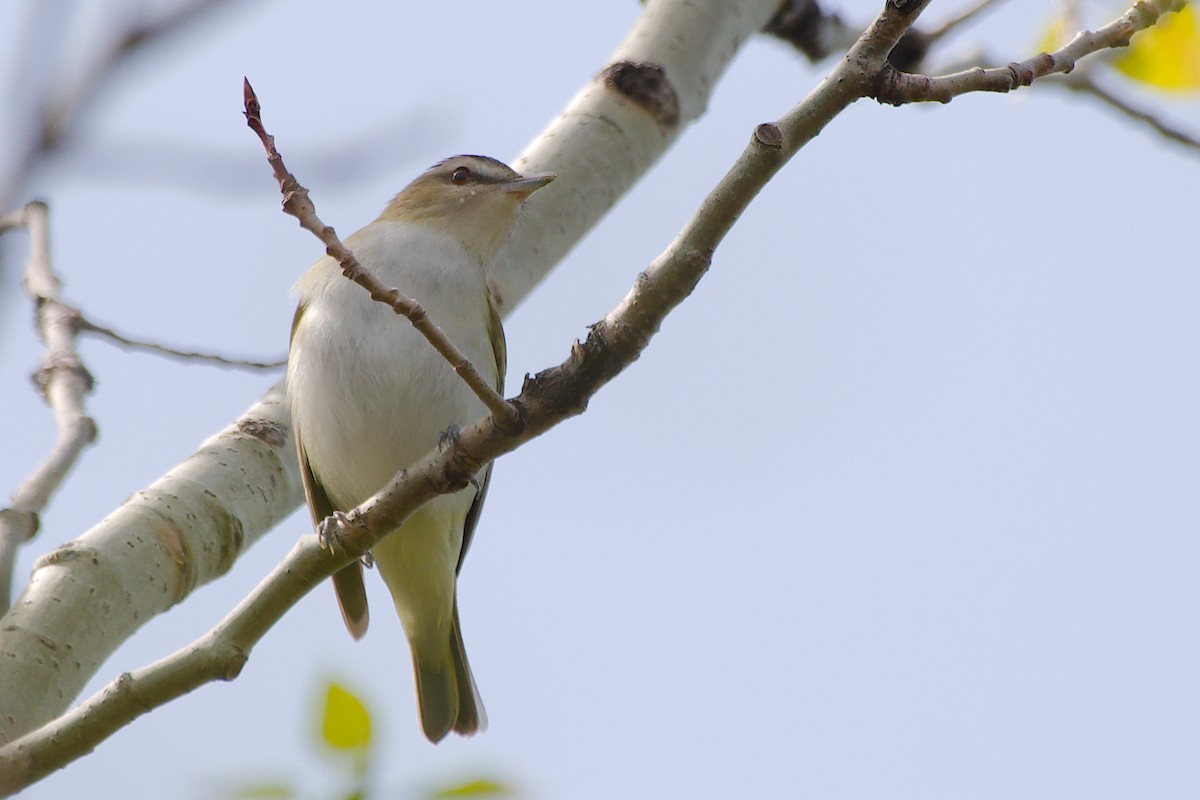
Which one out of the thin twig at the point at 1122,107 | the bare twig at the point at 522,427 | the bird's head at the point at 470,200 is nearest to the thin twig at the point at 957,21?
the thin twig at the point at 1122,107

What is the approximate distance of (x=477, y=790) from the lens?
10.0ft

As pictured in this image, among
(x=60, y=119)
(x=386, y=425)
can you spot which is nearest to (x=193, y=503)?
(x=386, y=425)

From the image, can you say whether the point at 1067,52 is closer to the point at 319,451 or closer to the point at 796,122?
the point at 796,122

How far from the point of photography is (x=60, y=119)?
1.59m

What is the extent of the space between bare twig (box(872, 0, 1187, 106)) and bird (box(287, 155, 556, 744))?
7.76ft

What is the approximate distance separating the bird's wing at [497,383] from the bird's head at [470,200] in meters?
0.37

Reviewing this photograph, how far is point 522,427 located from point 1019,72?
4.35ft

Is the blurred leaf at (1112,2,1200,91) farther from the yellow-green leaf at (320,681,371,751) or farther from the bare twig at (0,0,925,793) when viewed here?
the yellow-green leaf at (320,681,371,751)

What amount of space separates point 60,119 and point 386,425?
11.8 ft

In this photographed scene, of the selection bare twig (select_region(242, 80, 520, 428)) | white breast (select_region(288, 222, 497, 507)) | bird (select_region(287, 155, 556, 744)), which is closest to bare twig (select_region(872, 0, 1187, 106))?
bare twig (select_region(242, 80, 520, 428))

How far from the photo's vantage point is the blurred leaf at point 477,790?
304cm

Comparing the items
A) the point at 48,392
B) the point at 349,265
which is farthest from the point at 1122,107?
the point at 48,392

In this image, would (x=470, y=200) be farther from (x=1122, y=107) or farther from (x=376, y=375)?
(x=1122, y=107)

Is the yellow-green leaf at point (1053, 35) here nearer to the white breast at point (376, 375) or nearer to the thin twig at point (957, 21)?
the thin twig at point (957, 21)
